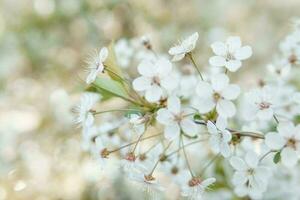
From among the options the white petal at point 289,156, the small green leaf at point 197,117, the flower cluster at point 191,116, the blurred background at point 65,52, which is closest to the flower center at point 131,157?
the flower cluster at point 191,116

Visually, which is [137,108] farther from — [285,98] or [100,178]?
Answer: [100,178]

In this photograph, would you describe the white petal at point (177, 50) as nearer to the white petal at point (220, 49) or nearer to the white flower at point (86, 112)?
the white petal at point (220, 49)

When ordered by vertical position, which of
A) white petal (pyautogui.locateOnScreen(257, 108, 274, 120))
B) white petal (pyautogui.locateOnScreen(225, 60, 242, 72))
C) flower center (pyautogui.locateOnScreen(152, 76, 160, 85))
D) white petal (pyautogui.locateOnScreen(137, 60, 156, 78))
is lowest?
white petal (pyautogui.locateOnScreen(257, 108, 274, 120))

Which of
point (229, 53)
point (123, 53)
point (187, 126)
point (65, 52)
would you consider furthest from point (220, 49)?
point (65, 52)

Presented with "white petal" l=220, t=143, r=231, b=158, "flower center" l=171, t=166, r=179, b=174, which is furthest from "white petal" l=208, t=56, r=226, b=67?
"flower center" l=171, t=166, r=179, b=174

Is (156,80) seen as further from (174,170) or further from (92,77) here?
(174,170)

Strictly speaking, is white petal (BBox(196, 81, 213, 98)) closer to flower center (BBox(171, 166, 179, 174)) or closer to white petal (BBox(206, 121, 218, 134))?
white petal (BBox(206, 121, 218, 134))

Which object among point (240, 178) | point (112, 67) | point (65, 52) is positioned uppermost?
point (112, 67)
